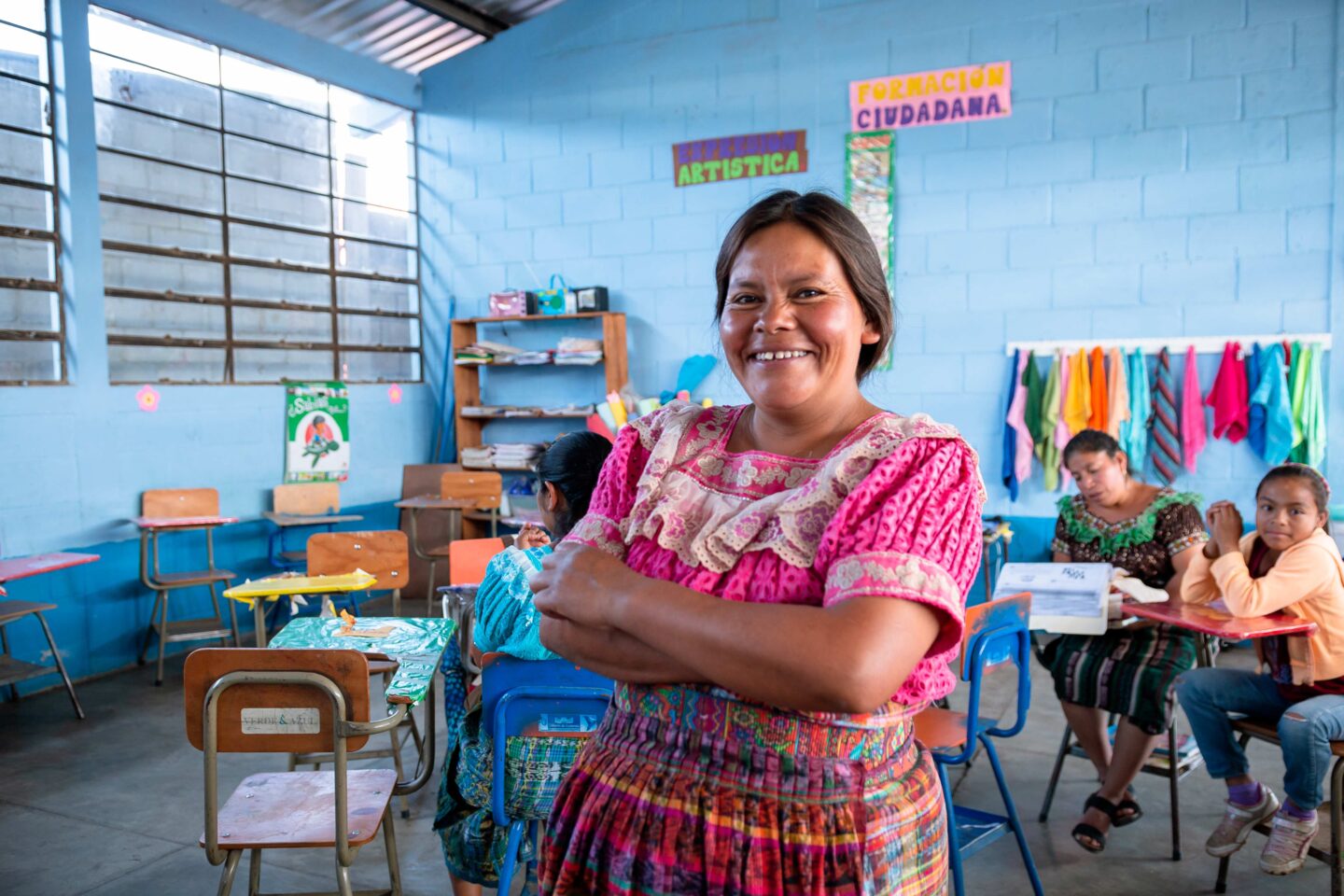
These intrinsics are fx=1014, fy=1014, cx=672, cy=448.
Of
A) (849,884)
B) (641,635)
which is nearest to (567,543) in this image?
(641,635)

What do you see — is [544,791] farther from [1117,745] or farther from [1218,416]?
[1218,416]

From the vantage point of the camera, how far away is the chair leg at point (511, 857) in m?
2.30

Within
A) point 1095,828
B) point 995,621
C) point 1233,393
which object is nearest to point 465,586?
point 995,621

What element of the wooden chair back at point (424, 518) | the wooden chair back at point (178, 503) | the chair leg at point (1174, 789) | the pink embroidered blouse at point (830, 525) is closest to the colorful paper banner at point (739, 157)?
the wooden chair back at point (424, 518)

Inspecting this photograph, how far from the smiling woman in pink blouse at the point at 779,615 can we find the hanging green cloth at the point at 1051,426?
4.87 metres

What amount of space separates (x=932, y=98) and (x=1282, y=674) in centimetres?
412

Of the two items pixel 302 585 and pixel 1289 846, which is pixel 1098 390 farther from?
pixel 302 585

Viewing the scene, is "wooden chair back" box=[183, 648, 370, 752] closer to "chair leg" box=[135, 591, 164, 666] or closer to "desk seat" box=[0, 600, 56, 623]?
"desk seat" box=[0, 600, 56, 623]

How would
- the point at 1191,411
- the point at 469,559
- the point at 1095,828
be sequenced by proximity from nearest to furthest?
the point at 1095,828, the point at 469,559, the point at 1191,411

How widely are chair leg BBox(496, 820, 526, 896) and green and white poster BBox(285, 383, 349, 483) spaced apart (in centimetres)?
471

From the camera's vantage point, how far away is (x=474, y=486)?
6555 millimetres

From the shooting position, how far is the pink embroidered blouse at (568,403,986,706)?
3.26ft

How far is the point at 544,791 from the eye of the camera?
7.71 ft

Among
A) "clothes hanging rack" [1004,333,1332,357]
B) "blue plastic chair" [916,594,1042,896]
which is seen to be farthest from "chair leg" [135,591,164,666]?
"clothes hanging rack" [1004,333,1332,357]
